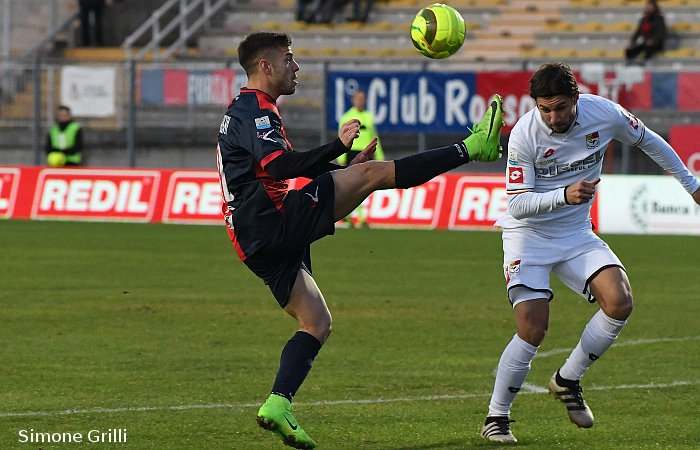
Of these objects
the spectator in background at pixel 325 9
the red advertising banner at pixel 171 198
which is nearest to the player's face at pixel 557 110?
the red advertising banner at pixel 171 198

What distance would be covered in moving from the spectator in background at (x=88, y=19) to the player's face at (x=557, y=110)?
28.1 metres

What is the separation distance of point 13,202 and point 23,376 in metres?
16.9

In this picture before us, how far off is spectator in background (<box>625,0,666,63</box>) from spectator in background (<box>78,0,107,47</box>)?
13424mm

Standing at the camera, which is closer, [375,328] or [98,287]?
[375,328]

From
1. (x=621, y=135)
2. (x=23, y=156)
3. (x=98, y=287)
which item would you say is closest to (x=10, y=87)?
(x=23, y=156)

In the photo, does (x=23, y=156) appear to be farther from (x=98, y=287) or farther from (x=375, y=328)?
(x=375, y=328)

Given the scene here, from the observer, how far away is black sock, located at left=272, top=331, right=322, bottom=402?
7.10 metres

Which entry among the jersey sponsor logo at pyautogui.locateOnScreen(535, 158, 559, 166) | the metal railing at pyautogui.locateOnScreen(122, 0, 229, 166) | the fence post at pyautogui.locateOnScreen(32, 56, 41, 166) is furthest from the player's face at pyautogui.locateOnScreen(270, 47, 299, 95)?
the metal railing at pyautogui.locateOnScreen(122, 0, 229, 166)

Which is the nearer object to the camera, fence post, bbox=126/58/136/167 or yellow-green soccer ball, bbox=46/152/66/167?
yellow-green soccer ball, bbox=46/152/66/167

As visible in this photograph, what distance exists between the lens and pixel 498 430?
7.47 meters

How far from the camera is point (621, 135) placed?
807cm

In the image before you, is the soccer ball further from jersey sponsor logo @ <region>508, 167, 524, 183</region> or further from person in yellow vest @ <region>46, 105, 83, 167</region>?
person in yellow vest @ <region>46, 105, 83, 167</region>

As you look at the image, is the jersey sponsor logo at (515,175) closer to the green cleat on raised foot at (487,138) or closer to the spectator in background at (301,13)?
the green cleat on raised foot at (487,138)

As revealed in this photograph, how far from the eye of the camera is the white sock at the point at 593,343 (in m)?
7.77
